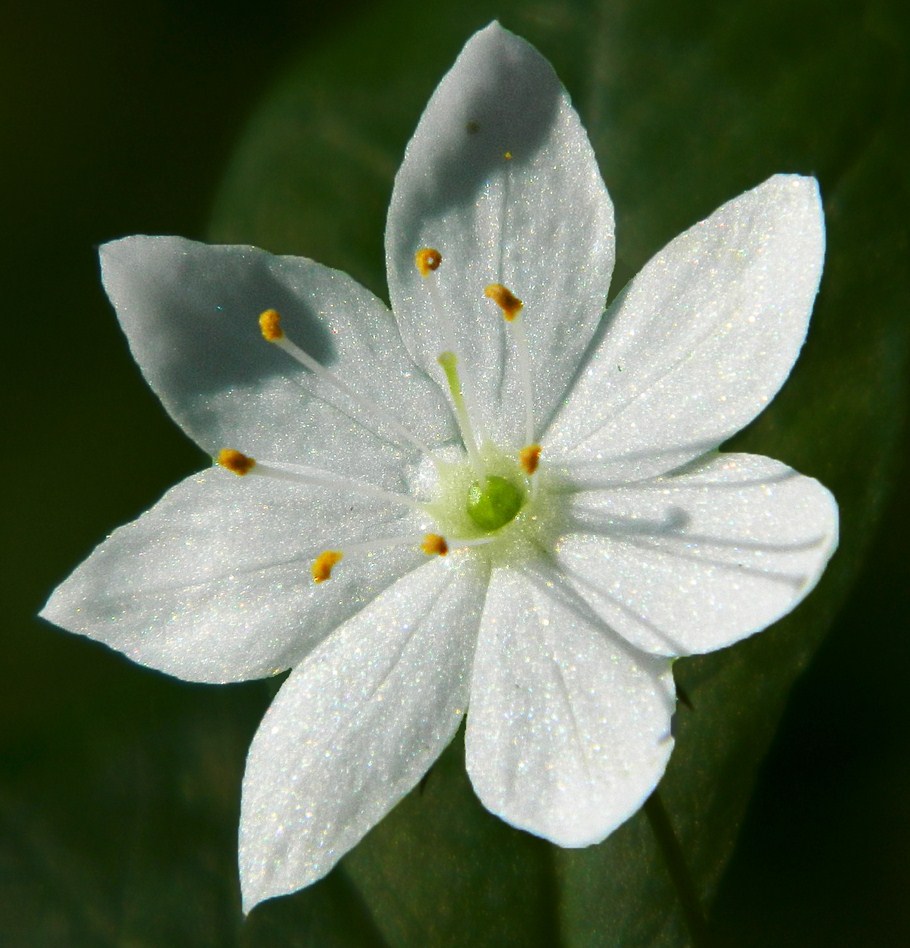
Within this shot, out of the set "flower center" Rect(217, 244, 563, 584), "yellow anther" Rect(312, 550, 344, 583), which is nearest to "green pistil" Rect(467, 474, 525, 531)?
"flower center" Rect(217, 244, 563, 584)

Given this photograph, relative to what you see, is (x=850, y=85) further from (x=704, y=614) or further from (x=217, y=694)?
(x=217, y=694)

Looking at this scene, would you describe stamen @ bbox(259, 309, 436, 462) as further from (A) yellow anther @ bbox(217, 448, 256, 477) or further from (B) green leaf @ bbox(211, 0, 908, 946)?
(B) green leaf @ bbox(211, 0, 908, 946)

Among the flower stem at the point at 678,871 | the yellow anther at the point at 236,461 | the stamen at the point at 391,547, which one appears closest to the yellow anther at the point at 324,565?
the stamen at the point at 391,547

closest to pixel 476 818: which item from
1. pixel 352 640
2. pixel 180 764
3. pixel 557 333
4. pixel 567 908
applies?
pixel 567 908

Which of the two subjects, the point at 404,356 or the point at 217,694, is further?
the point at 217,694

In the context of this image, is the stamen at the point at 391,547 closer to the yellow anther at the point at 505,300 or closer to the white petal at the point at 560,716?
the white petal at the point at 560,716

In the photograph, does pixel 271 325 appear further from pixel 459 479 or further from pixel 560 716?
pixel 560 716

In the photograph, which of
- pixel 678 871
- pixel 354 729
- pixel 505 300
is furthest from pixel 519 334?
pixel 678 871

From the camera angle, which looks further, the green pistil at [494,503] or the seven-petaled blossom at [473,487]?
the green pistil at [494,503]
